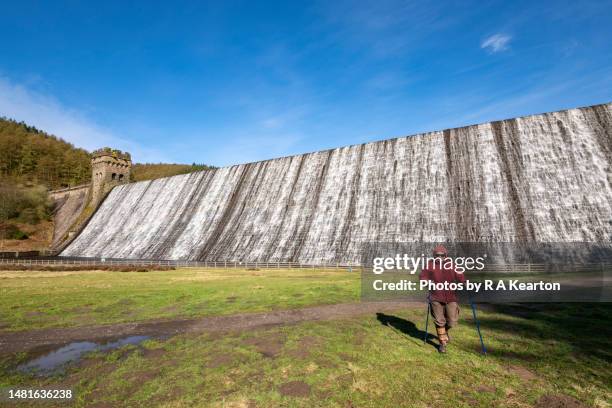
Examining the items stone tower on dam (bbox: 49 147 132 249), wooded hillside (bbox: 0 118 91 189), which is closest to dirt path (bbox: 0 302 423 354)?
stone tower on dam (bbox: 49 147 132 249)

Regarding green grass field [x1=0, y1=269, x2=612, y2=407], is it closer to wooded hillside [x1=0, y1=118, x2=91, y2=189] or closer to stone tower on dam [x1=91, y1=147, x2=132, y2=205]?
stone tower on dam [x1=91, y1=147, x2=132, y2=205]

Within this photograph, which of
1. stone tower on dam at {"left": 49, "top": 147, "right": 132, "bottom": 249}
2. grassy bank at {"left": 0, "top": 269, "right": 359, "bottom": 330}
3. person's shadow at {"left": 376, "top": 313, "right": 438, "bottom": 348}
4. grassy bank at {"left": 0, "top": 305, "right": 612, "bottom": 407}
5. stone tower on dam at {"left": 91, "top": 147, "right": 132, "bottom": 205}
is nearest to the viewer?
grassy bank at {"left": 0, "top": 305, "right": 612, "bottom": 407}

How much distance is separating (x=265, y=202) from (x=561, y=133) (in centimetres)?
3462

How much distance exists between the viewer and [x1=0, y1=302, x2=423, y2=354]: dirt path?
9.92 m

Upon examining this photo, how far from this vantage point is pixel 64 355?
8.63 meters

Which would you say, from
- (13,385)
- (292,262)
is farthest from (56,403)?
(292,262)

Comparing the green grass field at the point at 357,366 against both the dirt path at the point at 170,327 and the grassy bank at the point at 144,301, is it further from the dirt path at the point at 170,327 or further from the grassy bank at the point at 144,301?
the dirt path at the point at 170,327

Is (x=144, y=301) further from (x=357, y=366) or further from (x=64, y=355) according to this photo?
(x=357, y=366)

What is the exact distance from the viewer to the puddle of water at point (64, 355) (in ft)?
25.3

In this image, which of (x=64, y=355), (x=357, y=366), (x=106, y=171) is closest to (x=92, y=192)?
(x=106, y=171)

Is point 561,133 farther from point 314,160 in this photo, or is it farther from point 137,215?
point 137,215

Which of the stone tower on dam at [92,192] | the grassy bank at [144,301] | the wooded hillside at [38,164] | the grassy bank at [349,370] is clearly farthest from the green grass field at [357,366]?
the wooded hillside at [38,164]

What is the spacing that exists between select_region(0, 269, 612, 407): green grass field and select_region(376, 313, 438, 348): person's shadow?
0.06 m

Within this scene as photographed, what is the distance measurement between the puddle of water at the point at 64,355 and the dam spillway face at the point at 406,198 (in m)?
26.3
